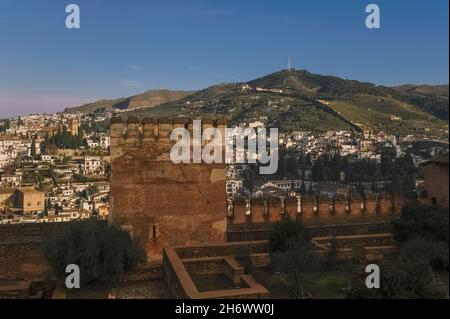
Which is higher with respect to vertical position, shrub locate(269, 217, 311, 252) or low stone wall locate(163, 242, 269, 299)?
shrub locate(269, 217, 311, 252)

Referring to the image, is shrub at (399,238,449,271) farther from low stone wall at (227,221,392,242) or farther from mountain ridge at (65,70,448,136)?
mountain ridge at (65,70,448,136)

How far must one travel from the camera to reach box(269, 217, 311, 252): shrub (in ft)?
30.3

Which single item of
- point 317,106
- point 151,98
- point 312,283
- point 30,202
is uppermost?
point 151,98

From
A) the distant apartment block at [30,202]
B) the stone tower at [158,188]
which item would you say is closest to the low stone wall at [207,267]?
the stone tower at [158,188]

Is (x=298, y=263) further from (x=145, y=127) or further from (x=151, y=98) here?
(x=151, y=98)

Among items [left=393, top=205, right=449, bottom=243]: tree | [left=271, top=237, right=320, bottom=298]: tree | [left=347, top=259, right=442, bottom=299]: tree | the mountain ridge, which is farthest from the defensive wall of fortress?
the mountain ridge

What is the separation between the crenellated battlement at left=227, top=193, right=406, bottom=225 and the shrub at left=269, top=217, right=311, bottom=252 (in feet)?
5.33

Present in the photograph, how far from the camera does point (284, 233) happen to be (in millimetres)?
9266

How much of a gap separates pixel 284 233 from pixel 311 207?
8.09 feet

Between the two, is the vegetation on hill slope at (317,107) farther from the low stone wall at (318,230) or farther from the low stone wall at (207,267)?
the low stone wall at (207,267)

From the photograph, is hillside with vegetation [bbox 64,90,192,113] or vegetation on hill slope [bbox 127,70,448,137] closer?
vegetation on hill slope [bbox 127,70,448,137]

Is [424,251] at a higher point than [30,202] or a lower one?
higher

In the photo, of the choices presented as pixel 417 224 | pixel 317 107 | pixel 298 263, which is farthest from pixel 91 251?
pixel 317 107

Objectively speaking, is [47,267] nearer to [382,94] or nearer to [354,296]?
[354,296]
